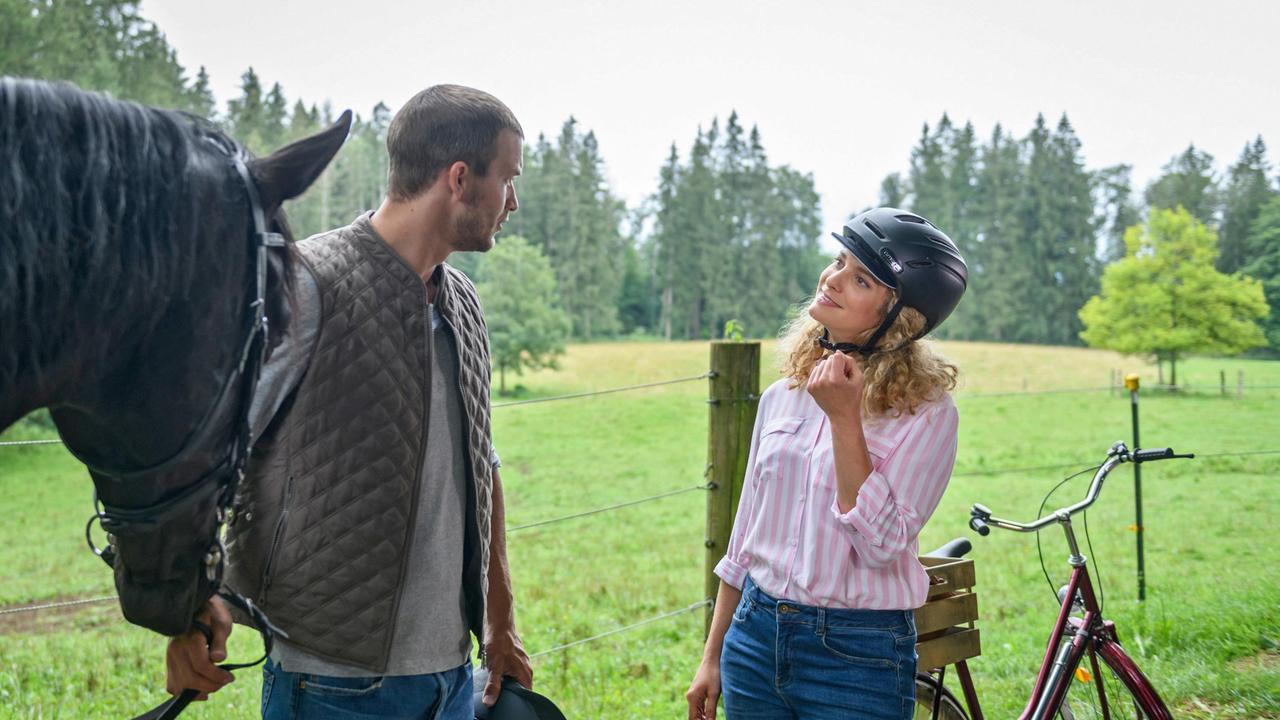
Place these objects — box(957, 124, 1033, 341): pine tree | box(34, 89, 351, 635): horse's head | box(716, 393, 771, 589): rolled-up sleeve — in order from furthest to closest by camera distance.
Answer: box(957, 124, 1033, 341): pine tree
box(716, 393, 771, 589): rolled-up sleeve
box(34, 89, 351, 635): horse's head

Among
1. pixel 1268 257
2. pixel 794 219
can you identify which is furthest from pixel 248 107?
pixel 1268 257

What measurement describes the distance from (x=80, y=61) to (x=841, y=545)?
2343cm

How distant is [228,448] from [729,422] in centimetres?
249

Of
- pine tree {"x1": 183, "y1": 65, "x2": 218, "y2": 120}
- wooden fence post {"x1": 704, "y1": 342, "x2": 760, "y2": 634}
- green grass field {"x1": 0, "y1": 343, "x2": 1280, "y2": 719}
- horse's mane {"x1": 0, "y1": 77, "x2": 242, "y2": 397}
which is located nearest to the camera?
horse's mane {"x1": 0, "y1": 77, "x2": 242, "y2": 397}

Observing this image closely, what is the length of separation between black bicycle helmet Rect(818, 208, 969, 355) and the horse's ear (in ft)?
4.02

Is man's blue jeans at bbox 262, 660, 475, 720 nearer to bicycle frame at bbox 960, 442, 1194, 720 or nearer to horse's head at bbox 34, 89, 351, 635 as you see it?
horse's head at bbox 34, 89, 351, 635

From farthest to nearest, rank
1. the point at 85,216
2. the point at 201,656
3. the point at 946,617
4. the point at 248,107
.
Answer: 1. the point at 248,107
2. the point at 946,617
3. the point at 201,656
4. the point at 85,216

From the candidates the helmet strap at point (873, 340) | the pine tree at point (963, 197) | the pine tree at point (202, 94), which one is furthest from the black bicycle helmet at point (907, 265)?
the pine tree at point (963, 197)

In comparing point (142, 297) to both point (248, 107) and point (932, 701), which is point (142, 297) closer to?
point (932, 701)

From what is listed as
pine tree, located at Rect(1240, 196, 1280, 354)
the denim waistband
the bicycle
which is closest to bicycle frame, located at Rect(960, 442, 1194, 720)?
the bicycle

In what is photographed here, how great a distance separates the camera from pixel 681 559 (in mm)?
11172

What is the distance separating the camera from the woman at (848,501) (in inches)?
68.0

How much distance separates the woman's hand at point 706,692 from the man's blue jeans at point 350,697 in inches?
26.3

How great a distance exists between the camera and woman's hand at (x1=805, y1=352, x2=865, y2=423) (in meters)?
1.67
